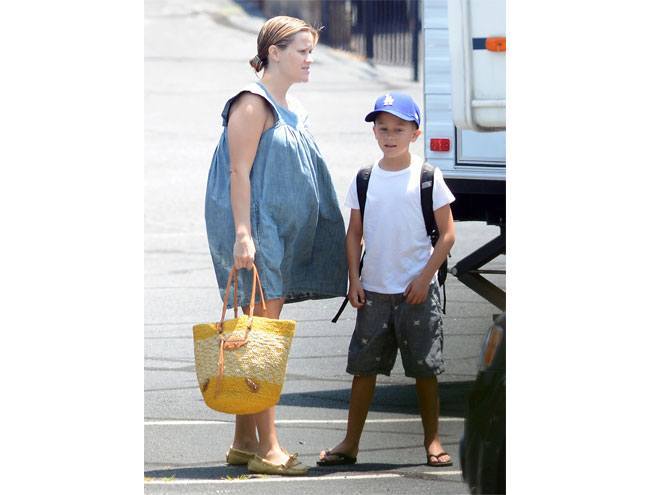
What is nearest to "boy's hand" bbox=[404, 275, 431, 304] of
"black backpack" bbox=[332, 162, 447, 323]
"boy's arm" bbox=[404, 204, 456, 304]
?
"boy's arm" bbox=[404, 204, 456, 304]

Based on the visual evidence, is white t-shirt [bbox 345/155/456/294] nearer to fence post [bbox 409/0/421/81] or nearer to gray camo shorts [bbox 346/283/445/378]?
gray camo shorts [bbox 346/283/445/378]

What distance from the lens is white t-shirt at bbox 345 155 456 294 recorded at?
4.97 m

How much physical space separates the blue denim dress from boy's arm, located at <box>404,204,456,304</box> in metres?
0.45

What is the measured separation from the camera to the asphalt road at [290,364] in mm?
5203

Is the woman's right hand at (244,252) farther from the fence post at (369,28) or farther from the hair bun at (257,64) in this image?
the fence post at (369,28)

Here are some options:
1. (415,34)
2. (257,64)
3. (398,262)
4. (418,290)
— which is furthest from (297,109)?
(415,34)

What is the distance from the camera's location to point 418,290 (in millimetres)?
4973

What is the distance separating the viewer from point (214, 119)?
1612cm

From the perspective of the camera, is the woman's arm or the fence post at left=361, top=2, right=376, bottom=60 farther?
the fence post at left=361, top=2, right=376, bottom=60

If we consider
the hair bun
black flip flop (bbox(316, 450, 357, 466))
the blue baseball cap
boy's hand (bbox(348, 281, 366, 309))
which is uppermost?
the hair bun

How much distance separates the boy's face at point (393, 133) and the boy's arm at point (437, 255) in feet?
0.92

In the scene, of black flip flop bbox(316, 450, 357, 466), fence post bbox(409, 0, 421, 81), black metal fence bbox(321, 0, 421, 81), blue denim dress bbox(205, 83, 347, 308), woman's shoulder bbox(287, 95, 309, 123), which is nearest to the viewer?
blue denim dress bbox(205, 83, 347, 308)

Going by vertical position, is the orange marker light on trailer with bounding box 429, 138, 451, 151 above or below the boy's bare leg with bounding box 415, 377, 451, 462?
above

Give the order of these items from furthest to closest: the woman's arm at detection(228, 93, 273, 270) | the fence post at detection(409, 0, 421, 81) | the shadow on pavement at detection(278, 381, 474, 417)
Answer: the fence post at detection(409, 0, 421, 81) < the shadow on pavement at detection(278, 381, 474, 417) < the woman's arm at detection(228, 93, 273, 270)
